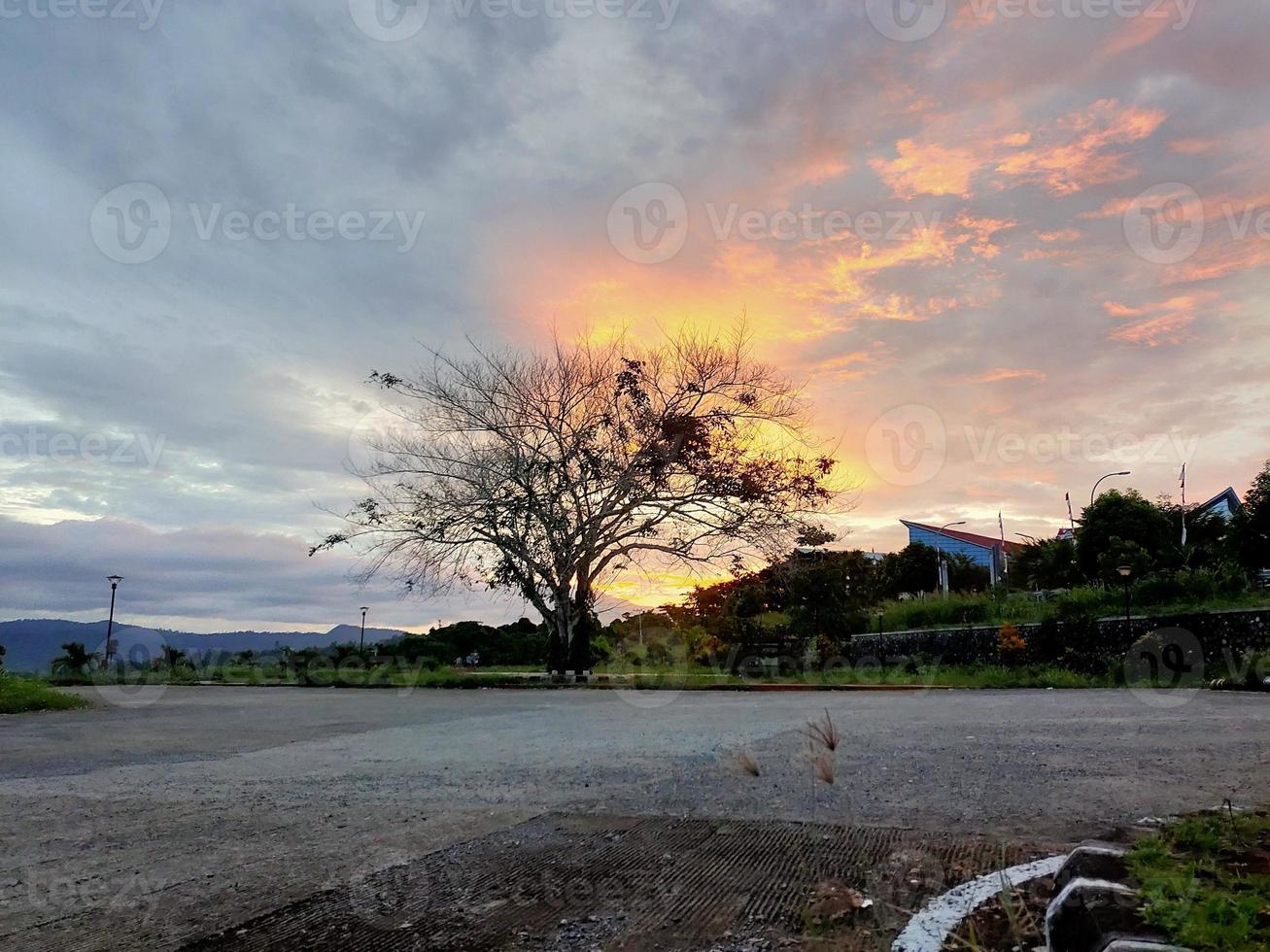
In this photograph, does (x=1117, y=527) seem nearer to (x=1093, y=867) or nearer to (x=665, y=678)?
(x=665, y=678)

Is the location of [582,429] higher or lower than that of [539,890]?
higher

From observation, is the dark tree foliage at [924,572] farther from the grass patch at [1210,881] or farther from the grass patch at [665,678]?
the grass patch at [1210,881]

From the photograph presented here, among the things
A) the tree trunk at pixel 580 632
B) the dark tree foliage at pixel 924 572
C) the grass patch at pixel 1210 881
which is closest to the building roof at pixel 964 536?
the dark tree foliage at pixel 924 572

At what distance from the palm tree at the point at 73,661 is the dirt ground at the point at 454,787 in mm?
16893

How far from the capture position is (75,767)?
5520mm

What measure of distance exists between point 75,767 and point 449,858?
4074 millimetres

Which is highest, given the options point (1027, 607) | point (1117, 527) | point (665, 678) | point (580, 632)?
point (1117, 527)

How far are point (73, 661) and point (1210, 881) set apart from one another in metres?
27.3

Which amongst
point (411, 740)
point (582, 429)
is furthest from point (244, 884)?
point (582, 429)

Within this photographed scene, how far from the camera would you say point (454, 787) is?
4406mm

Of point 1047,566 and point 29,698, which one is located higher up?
point 1047,566

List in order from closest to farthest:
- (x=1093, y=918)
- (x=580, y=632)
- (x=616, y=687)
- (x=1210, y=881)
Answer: (x=1093, y=918) < (x=1210, y=881) < (x=616, y=687) < (x=580, y=632)

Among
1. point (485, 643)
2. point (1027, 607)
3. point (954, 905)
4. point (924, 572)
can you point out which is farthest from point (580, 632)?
point (924, 572)

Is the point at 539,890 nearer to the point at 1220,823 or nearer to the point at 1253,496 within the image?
the point at 1220,823
